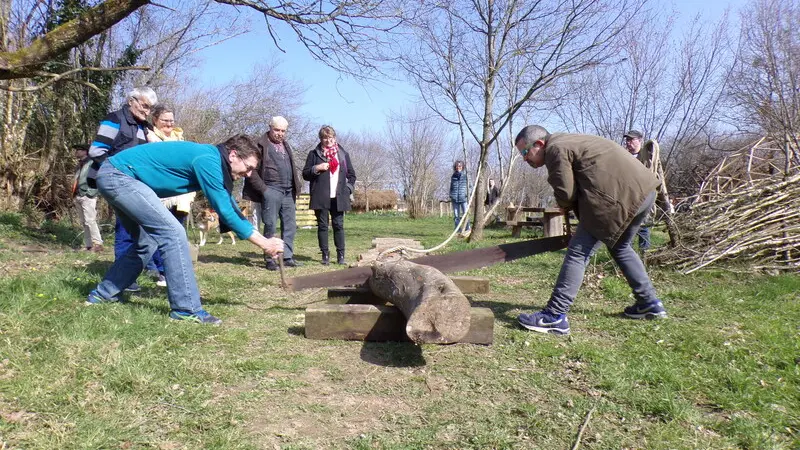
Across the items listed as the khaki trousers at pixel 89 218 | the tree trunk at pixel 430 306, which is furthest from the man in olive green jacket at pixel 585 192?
the khaki trousers at pixel 89 218

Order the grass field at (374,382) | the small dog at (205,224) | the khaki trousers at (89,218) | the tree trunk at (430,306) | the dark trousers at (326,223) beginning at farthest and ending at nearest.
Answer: the small dog at (205,224), the khaki trousers at (89,218), the dark trousers at (326,223), the tree trunk at (430,306), the grass field at (374,382)

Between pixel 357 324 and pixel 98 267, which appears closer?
pixel 357 324

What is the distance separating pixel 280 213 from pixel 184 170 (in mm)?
3494

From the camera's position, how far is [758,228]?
23.1 feet

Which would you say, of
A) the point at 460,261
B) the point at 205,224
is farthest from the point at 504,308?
Result: the point at 205,224

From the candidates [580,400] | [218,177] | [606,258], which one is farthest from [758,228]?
[218,177]

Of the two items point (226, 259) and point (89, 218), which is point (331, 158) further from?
point (89, 218)

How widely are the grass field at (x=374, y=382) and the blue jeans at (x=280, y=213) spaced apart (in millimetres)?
2356

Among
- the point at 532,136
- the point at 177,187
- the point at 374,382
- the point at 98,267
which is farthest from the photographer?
the point at 98,267

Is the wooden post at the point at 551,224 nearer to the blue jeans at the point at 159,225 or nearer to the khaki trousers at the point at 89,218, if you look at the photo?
the khaki trousers at the point at 89,218

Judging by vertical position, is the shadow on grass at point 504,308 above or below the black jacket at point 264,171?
below

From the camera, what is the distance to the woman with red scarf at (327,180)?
7.80m

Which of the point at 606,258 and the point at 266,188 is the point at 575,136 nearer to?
the point at 606,258

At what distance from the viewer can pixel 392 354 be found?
387 cm
